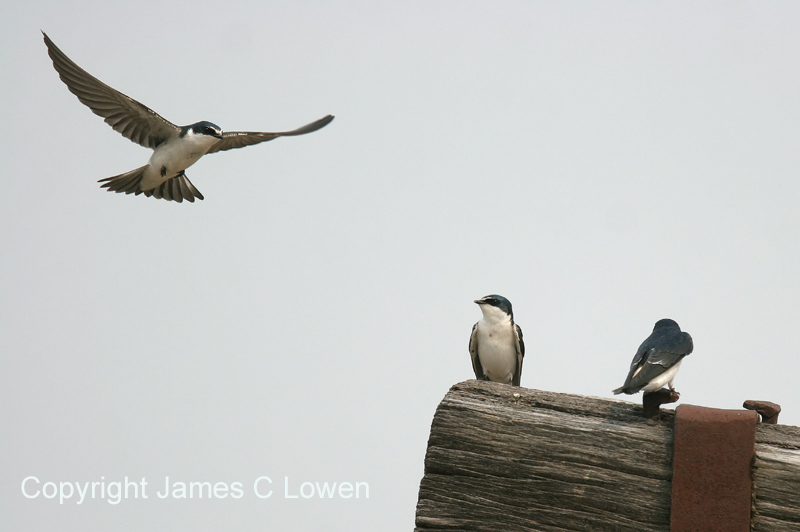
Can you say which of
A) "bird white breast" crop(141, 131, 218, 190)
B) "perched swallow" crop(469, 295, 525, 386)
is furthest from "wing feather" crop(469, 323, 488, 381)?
"bird white breast" crop(141, 131, 218, 190)

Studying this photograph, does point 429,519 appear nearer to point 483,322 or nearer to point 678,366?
point 678,366

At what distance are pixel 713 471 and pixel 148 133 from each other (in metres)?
7.50

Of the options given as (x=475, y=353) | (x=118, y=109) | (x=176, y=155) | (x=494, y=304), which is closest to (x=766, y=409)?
(x=494, y=304)

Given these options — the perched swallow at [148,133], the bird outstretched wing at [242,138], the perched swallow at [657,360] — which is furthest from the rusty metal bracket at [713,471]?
the bird outstretched wing at [242,138]

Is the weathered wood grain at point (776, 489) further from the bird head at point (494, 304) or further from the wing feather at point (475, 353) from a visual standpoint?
the wing feather at point (475, 353)

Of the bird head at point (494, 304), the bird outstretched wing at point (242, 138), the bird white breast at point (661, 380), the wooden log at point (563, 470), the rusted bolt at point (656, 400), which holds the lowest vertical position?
the wooden log at point (563, 470)

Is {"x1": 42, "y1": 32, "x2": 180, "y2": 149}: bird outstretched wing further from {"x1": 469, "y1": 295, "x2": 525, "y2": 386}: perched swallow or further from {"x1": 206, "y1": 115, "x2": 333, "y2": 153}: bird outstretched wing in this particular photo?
{"x1": 469, "y1": 295, "x2": 525, "y2": 386}: perched swallow

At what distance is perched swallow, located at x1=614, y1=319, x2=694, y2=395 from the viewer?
3.46m

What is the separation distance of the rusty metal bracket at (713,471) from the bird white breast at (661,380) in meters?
0.42

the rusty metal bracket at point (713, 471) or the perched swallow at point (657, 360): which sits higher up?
the perched swallow at point (657, 360)

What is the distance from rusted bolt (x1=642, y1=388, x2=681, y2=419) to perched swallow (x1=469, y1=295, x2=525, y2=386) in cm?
511

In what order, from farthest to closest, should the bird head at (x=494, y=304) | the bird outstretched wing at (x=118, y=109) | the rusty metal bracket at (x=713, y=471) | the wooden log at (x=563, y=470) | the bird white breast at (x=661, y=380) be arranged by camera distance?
1. the bird outstretched wing at (x=118, y=109)
2. the bird head at (x=494, y=304)
3. the bird white breast at (x=661, y=380)
4. the wooden log at (x=563, y=470)
5. the rusty metal bracket at (x=713, y=471)

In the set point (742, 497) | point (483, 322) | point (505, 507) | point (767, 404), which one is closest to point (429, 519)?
point (505, 507)

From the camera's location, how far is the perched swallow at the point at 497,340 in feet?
27.5
